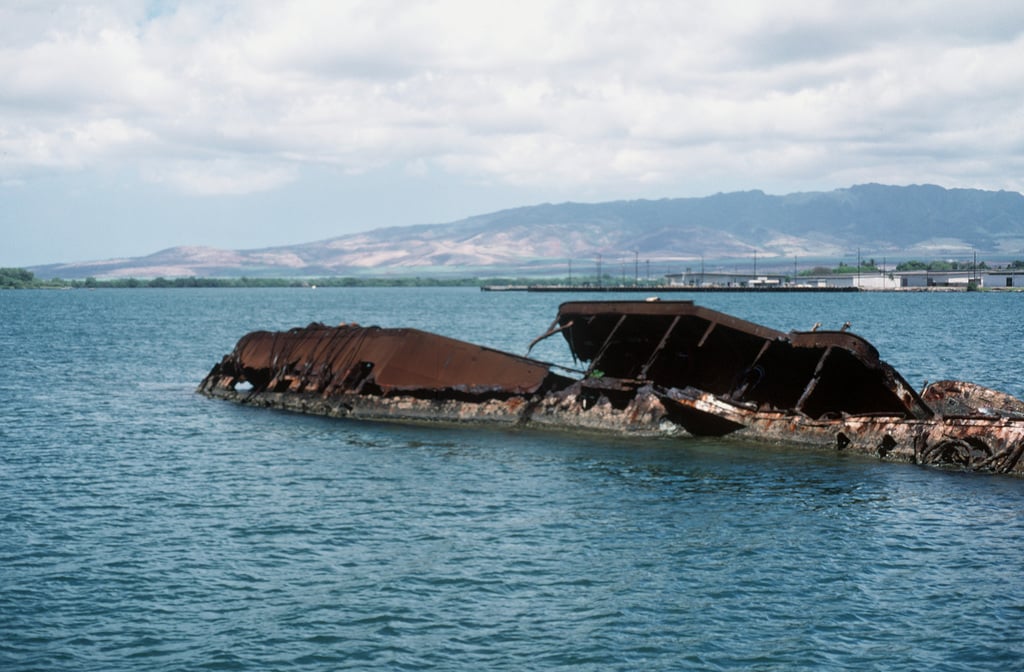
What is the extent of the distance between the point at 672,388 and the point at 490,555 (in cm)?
1182

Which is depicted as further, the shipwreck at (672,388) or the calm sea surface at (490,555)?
the shipwreck at (672,388)

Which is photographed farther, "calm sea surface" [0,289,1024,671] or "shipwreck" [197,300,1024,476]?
"shipwreck" [197,300,1024,476]

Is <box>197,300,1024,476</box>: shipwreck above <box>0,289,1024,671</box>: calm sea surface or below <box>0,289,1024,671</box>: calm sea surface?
above

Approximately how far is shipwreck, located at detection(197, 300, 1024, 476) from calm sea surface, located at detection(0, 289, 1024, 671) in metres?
0.78

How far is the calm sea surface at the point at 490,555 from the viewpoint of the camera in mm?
13422

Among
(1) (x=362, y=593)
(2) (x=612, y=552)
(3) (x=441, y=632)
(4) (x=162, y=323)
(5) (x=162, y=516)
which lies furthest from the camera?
(4) (x=162, y=323)

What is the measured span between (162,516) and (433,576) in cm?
673

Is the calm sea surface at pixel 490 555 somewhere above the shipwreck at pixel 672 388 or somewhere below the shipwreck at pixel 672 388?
below

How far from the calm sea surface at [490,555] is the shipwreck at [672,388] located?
779 millimetres

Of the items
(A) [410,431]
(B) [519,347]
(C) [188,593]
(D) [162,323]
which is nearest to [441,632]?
(C) [188,593]

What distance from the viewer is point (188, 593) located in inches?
609

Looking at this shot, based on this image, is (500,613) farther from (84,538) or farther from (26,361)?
(26,361)

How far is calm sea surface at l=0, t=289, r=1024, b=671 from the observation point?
13422 millimetres

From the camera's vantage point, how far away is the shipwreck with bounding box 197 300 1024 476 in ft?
82.0
